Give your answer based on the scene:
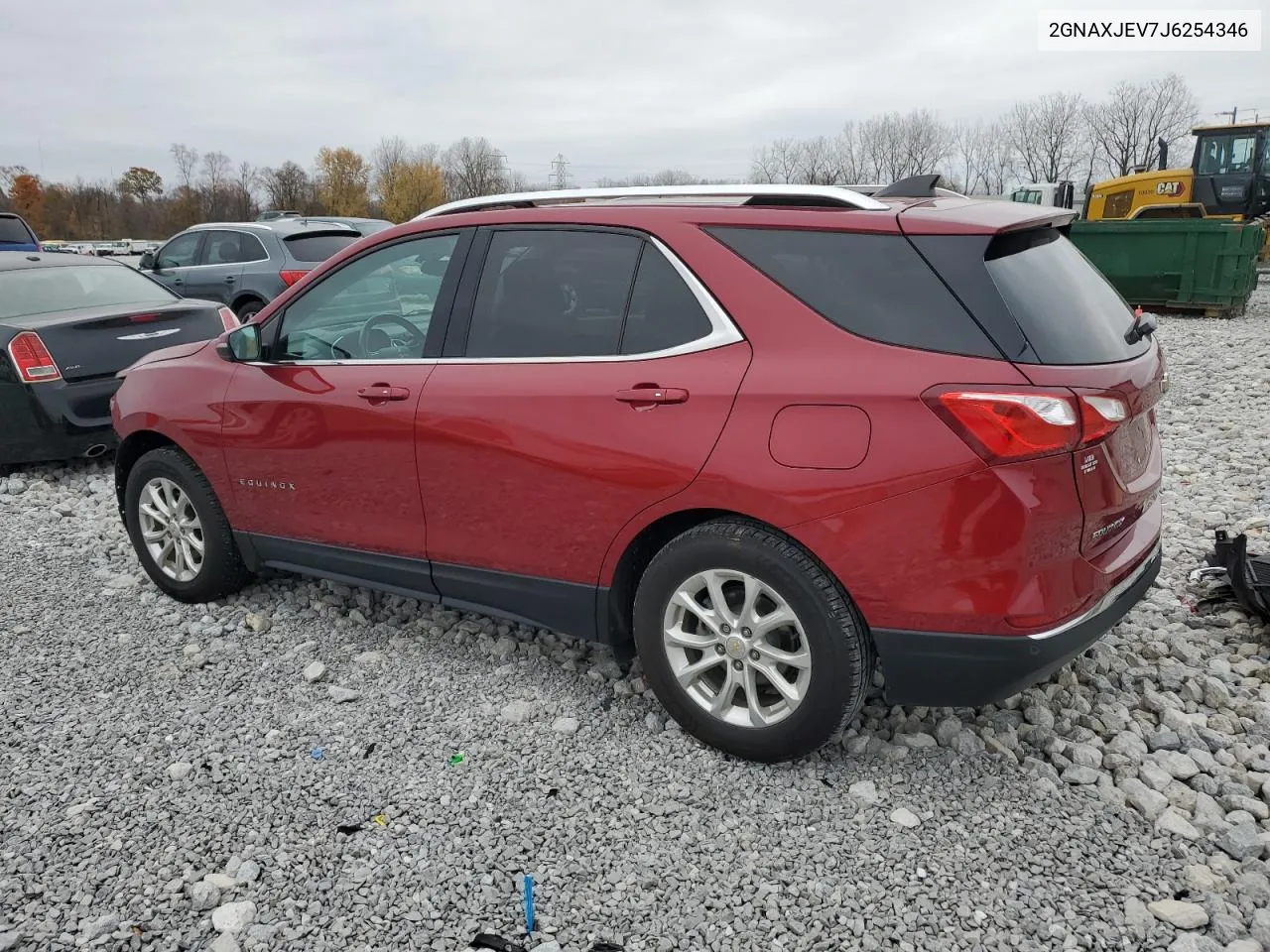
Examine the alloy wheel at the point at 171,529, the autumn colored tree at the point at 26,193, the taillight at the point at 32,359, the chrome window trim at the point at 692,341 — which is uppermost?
the autumn colored tree at the point at 26,193

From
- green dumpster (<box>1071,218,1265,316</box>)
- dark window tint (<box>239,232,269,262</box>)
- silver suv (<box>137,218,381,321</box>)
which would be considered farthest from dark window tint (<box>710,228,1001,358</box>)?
green dumpster (<box>1071,218,1265,316</box>)

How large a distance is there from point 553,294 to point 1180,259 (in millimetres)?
14417

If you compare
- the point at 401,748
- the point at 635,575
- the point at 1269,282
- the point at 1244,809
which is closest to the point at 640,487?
the point at 635,575

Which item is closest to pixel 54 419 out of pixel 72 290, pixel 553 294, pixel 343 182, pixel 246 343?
pixel 72 290

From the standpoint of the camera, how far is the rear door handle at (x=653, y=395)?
10.0 feet

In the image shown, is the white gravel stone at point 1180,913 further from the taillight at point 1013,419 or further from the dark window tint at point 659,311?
the dark window tint at point 659,311

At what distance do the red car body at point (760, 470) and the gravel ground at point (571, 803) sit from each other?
16.0 inches

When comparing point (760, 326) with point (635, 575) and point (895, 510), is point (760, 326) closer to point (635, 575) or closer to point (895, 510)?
point (895, 510)

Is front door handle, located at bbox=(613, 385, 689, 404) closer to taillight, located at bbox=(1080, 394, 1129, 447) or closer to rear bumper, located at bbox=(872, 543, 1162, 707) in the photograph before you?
rear bumper, located at bbox=(872, 543, 1162, 707)

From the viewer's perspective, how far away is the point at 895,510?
272 cm

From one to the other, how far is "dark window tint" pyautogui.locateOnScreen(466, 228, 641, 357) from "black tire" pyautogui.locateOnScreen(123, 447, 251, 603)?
1744 millimetres

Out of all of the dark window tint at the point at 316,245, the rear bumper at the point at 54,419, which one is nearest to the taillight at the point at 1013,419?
the rear bumper at the point at 54,419

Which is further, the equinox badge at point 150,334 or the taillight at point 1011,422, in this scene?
the equinox badge at point 150,334

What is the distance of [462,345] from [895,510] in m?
1.72
